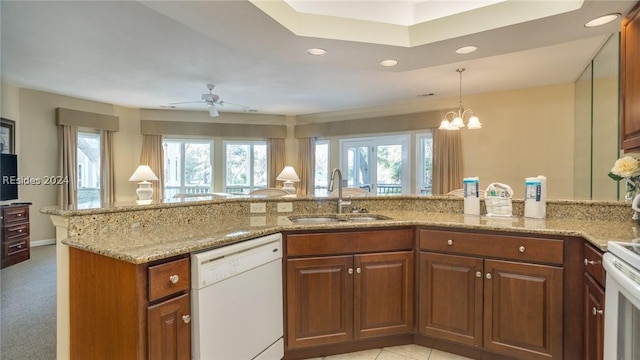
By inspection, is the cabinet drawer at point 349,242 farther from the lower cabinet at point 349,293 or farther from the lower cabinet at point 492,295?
the lower cabinet at point 492,295

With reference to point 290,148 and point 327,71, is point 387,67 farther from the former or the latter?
point 290,148

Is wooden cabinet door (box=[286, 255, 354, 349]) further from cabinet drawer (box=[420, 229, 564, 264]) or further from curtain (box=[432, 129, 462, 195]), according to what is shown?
curtain (box=[432, 129, 462, 195])

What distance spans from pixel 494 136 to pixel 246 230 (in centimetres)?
497

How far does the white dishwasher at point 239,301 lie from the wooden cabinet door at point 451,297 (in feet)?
3.20

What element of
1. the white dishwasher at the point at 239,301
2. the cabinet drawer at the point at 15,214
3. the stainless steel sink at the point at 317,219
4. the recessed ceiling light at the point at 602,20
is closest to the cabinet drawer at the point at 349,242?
the white dishwasher at the point at 239,301

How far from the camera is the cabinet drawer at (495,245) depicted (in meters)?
1.85

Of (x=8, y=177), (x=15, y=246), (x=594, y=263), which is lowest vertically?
(x=15, y=246)

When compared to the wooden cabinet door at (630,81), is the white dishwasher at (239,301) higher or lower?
lower

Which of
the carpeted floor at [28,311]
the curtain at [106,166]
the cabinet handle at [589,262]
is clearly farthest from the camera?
the curtain at [106,166]

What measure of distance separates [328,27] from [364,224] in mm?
1435

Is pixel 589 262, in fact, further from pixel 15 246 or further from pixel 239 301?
pixel 15 246

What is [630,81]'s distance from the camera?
1925 millimetres

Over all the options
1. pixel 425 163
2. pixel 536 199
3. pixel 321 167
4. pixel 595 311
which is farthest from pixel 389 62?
pixel 321 167

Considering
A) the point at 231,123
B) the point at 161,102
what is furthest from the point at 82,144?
the point at 231,123
